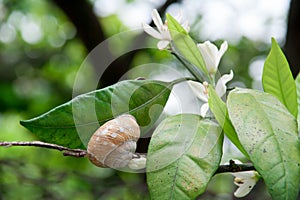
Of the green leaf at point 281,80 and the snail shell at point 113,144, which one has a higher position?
the snail shell at point 113,144

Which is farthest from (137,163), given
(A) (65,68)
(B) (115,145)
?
(A) (65,68)

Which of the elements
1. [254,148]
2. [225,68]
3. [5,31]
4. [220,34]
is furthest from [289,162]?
[5,31]

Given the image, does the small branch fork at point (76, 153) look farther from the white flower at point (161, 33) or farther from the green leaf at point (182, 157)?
the white flower at point (161, 33)

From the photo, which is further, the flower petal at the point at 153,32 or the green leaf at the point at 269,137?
the flower petal at the point at 153,32

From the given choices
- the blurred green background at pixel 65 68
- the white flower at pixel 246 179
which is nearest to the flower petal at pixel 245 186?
the white flower at pixel 246 179

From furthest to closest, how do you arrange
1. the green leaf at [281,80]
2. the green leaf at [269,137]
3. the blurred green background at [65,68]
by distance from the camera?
the blurred green background at [65,68] → the green leaf at [281,80] → the green leaf at [269,137]

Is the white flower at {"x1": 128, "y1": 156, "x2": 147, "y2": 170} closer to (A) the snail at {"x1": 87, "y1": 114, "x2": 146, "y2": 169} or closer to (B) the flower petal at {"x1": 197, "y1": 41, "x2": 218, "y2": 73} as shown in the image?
(A) the snail at {"x1": 87, "y1": 114, "x2": 146, "y2": 169}

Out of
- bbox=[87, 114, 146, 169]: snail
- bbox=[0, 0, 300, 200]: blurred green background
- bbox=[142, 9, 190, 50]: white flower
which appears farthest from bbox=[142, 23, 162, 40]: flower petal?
bbox=[0, 0, 300, 200]: blurred green background

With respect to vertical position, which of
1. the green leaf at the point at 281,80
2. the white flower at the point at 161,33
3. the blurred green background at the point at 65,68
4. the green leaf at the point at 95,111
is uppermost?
the white flower at the point at 161,33
